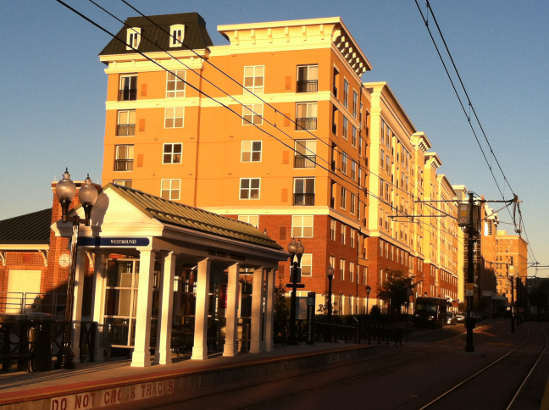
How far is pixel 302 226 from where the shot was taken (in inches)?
2181

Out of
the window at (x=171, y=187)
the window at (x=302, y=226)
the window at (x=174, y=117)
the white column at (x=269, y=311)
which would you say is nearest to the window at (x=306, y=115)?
the window at (x=302, y=226)

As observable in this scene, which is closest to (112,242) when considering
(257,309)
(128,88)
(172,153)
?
(257,309)

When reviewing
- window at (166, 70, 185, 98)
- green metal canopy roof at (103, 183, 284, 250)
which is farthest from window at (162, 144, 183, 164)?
green metal canopy roof at (103, 183, 284, 250)

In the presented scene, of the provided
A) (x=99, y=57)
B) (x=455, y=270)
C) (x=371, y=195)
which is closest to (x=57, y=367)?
(x=99, y=57)

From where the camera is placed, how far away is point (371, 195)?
69.4 metres

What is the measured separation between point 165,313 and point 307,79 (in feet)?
133

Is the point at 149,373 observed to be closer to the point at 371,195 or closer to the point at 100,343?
the point at 100,343

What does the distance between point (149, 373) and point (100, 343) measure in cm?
384

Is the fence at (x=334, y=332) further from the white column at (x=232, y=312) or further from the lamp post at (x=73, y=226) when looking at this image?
the lamp post at (x=73, y=226)

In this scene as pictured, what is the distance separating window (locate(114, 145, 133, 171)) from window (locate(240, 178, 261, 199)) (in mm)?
9655

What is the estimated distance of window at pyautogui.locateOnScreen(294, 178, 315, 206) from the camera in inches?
2183

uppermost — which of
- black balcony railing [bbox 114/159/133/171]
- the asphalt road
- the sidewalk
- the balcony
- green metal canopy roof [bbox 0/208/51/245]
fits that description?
the balcony

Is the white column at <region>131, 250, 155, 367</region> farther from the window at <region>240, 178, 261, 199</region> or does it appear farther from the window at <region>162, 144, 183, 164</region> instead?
the window at <region>162, 144, 183, 164</region>

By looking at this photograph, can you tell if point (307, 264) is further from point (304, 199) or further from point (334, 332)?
point (334, 332)
